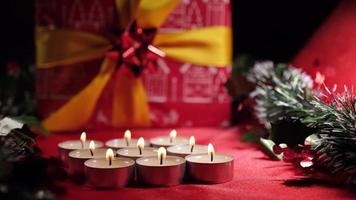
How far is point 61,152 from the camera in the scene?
96 cm

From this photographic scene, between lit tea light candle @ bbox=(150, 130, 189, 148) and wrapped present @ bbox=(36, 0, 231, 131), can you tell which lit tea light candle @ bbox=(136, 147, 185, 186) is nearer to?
lit tea light candle @ bbox=(150, 130, 189, 148)

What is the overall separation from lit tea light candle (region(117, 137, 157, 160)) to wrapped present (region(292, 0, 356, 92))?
0.38 meters

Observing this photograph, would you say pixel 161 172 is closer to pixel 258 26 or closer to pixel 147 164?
pixel 147 164

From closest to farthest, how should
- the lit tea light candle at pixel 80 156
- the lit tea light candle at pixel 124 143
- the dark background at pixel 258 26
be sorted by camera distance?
the lit tea light candle at pixel 80 156
the lit tea light candle at pixel 124 143
the dark background at pixel 258 26

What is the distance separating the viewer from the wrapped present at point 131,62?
120 cm

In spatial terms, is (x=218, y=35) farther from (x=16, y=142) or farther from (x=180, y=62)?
(x=16, y=142)

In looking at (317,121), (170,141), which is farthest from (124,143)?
(317,121)

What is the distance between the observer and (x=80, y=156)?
2.94 feet

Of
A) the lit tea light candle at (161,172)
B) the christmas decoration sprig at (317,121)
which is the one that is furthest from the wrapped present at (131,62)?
the lit tea light candle at (161,172)

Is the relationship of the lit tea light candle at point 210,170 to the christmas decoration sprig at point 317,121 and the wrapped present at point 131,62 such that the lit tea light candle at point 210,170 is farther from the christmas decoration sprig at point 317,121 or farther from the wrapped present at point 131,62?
the wrapped present at point 131,62

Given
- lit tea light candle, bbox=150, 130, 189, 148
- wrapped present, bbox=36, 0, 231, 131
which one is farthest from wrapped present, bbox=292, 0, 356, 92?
lit tea light candle, bbox=150, 130, 189, 148

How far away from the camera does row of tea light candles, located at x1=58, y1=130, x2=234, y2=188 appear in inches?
31.8

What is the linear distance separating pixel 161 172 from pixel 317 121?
0.92 feet

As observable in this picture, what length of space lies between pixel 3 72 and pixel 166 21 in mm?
580
